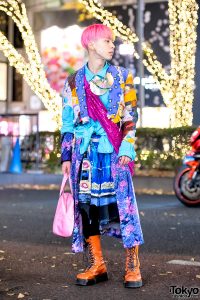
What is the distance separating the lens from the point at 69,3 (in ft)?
123

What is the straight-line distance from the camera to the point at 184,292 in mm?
5156

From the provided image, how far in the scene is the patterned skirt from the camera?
17.9ft

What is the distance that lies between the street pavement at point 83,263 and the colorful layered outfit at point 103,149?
35 centimetres

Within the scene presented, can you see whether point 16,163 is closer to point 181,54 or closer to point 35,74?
point 35,74

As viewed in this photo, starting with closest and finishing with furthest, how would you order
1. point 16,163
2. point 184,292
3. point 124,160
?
point 184,292
point 124,160
point 16,163

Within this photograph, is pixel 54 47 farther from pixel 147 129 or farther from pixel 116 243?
pixel 116 243

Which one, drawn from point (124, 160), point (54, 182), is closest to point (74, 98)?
point (124, 160)

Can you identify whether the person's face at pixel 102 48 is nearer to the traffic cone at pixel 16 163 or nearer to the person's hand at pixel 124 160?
the person's hand at pixel 124 160

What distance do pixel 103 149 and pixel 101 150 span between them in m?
0.01

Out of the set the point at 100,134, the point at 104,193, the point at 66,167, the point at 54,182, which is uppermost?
the point at 100,134

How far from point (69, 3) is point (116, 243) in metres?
30.4

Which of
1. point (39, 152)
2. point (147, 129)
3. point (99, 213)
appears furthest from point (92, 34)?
point (39, 152)

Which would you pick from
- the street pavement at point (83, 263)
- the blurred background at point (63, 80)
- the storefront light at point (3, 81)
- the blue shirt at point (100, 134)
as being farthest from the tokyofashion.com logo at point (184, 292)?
the storefront light at point (3, 81)

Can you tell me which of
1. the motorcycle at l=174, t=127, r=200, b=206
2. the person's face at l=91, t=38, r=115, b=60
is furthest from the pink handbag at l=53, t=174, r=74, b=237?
the motorcycle at l=174, t=127, r=200, b=206
